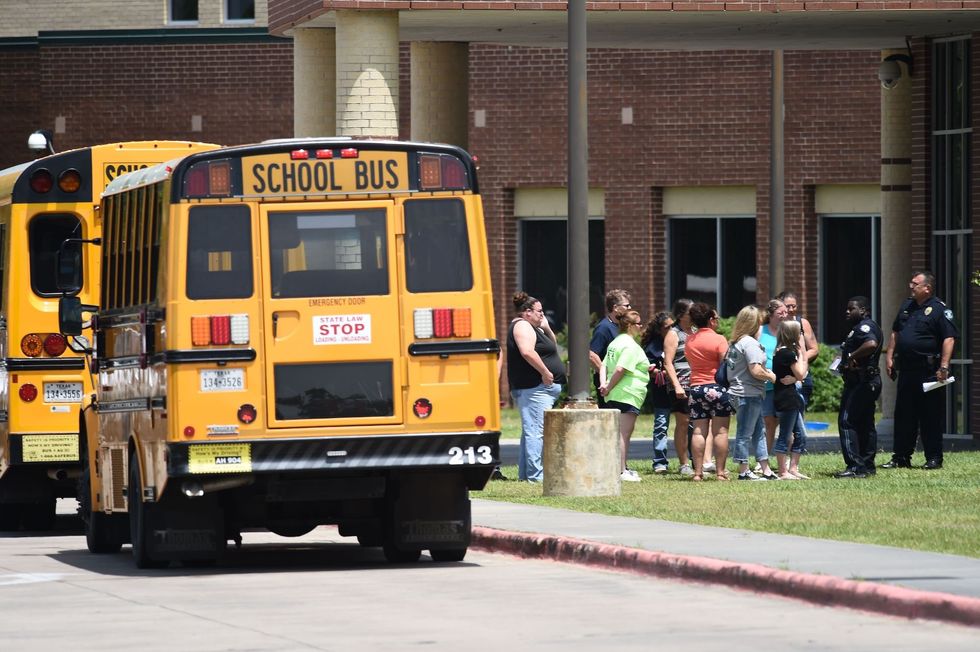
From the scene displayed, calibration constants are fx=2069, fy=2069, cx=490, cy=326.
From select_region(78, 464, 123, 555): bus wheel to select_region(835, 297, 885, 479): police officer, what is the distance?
24.3ft

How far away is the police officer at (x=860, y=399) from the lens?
1995cm

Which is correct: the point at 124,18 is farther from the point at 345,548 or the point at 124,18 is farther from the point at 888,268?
the point at 345,548

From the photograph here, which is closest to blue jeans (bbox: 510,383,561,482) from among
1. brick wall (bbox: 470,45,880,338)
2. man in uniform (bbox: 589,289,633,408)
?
man in uniform (bbox: 589,289,633,408)

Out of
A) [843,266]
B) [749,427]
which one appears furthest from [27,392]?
[843,266]

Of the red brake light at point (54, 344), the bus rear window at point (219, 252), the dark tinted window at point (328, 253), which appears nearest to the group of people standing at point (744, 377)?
the red brake light at point (54, 344)

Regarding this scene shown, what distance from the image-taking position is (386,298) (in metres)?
13.8

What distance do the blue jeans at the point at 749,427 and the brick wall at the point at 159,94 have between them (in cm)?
2049

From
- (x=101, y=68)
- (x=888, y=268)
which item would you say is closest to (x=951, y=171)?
(x=888, y=268)

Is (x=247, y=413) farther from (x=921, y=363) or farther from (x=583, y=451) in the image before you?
(x=921, y=363)

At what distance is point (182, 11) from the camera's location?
40719 mm

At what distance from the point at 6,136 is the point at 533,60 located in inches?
424

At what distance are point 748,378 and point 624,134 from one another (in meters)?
17.7

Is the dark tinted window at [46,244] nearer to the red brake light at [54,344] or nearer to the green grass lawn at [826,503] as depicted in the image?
the red brake light at [54,344]

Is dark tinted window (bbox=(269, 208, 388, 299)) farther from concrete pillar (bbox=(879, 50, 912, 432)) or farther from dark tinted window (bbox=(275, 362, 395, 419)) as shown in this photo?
concrete pillar (bbox=(879, 50, 912, 432))
